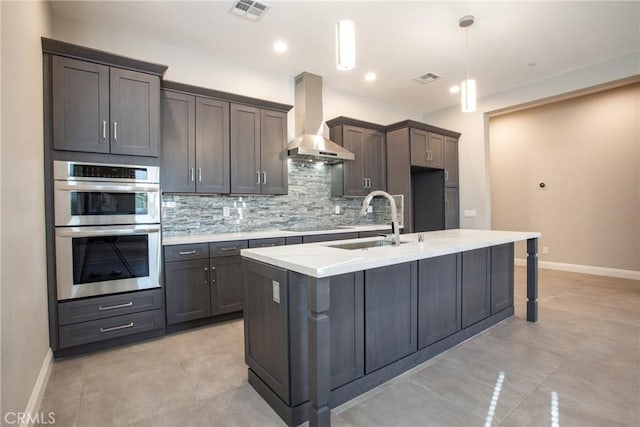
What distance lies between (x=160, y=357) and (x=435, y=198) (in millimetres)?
4770

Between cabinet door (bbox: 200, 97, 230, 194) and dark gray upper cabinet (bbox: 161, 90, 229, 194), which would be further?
cabinet door (bbox: 200, 97, 230, 194)

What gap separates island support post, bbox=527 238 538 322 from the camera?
3.15m

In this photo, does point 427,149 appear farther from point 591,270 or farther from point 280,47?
point 591,270

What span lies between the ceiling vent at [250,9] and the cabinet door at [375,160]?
246 cm

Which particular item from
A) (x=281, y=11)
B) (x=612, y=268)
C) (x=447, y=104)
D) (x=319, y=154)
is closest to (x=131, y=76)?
(x=281, y=11)

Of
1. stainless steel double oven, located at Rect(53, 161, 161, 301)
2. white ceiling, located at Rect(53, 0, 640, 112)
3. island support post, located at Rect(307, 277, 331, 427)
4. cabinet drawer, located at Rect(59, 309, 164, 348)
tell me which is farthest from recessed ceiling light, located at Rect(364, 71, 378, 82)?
cabinet drawer, located at Rect(59, 309, 164, 348)

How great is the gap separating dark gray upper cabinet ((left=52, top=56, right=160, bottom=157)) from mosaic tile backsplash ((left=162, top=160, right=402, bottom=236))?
34.9 inches

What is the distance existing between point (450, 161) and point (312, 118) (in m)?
2.71

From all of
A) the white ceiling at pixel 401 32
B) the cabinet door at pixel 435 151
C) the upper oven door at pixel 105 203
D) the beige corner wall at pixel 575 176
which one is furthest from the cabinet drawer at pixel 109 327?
the beige corner wall at pixel 575 176

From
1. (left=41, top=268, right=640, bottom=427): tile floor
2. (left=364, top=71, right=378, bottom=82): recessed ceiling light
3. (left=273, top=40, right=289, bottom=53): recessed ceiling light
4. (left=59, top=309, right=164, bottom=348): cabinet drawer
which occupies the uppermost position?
(left=364, top=71, right=378, bottom=82): recessed ceiling light

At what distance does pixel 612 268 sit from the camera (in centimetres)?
504

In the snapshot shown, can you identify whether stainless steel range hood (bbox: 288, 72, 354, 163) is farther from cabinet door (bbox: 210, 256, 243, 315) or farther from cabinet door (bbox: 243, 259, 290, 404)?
cabinet door (bbox: 243, 259, 290, 404)

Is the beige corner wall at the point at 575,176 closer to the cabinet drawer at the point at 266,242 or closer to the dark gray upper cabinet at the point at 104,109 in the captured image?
the cabinet drawer at the point at 266,242

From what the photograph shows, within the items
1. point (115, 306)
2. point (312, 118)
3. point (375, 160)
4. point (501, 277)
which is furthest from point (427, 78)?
point (115, 306)
